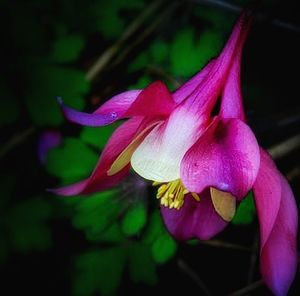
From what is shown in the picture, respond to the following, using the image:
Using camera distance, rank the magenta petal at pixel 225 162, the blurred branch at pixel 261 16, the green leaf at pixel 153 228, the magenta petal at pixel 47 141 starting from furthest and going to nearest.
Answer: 1. the magenta petal at pixel 47 141
2. the blurred branch at pixel 261 16
3. the green leaf at pixel 153 228
4. the magenta petal at pixel 225 162

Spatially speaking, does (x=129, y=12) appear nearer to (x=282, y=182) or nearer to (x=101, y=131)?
(x=101, y=131)

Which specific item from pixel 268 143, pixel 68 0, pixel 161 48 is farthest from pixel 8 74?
Result: pixel 268 143

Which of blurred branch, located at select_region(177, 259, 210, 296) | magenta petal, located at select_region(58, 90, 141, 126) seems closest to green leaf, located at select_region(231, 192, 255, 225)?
blurred branch, located at select_region(177, 259, 210, 296)

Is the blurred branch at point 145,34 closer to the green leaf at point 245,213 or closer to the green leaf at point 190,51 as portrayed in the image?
the green leaf at point 190,51

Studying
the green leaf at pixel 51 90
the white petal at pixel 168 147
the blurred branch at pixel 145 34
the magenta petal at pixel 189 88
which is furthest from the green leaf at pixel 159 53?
the white petal at pixel 168 147

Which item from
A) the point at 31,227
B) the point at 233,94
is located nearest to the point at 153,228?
the point at 31,227

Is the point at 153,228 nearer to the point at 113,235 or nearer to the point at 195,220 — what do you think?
the point at 113,235

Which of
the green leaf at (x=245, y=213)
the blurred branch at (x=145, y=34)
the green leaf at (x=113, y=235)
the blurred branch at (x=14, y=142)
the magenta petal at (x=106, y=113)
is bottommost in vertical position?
the green leaf at (x=113, y=235)
